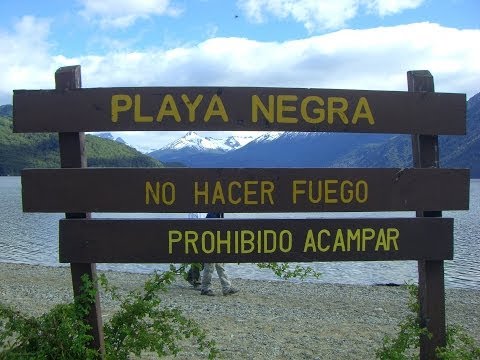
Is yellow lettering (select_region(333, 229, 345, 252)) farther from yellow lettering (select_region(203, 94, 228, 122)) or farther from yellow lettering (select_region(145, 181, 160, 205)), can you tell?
yellow lettering (select_region(145, 181, 160, 205))

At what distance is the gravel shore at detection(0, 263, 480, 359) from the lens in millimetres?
7773

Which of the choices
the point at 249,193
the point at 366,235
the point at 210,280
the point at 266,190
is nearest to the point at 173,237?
the point at 249,193

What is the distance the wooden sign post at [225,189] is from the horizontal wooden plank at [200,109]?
1 cm

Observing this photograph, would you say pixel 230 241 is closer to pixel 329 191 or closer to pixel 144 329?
pixel 329 191

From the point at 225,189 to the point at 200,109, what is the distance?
0.83 meters

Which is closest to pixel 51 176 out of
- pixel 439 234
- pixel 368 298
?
pixel 439 234

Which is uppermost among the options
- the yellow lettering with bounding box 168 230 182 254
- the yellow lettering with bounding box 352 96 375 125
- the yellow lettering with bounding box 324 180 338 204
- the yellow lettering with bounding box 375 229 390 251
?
the yellow lettering with bounding box 352 96 375 125

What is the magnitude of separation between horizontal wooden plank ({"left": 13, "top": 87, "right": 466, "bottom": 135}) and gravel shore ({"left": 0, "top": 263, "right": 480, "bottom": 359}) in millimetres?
2157

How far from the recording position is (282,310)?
11.7 m

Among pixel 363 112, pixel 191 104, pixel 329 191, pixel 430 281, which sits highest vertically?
pixel 191 104

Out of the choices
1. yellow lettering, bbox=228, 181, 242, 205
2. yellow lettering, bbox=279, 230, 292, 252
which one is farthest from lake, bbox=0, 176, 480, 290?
yellow lettering, bbox=228, 181, 242, 205

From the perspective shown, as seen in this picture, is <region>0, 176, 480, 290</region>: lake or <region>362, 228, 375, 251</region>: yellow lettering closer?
<region>362, 228, 375, 251</region>: yellow lettering

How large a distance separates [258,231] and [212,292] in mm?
8855

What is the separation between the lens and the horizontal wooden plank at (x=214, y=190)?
5.08m
